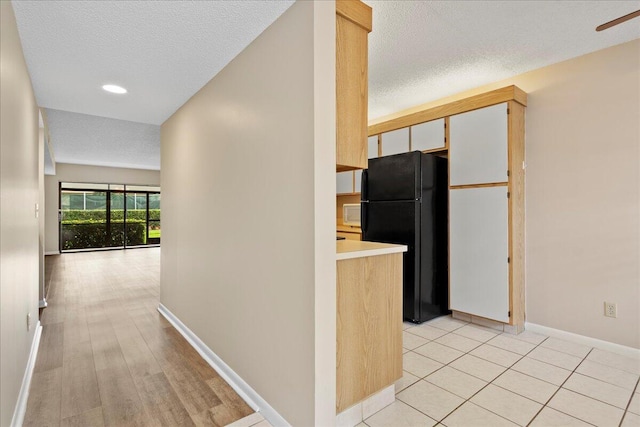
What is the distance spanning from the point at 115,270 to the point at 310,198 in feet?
21.5

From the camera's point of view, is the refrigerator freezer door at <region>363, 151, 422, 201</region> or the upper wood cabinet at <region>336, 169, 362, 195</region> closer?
the refrigerator freezer door at <region>363, 151, 422, 201</region>

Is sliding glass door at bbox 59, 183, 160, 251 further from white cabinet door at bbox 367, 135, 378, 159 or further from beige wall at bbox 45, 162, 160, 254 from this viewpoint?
white cabinet door at bbox 367, 135, 378, 159

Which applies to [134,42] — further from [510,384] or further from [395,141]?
[510,384]

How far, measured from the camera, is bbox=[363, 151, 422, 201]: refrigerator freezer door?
3449 millimetres

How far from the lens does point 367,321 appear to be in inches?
75.5

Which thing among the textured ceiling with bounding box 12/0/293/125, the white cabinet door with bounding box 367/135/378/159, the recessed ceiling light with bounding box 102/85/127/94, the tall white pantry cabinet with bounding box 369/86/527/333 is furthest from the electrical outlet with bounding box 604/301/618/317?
the recessed ceiling light with bounding box 102/85/127/94

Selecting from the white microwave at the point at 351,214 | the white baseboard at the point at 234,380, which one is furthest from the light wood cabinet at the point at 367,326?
the white microwave at the point at 351,214

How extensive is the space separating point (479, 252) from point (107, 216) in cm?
1043

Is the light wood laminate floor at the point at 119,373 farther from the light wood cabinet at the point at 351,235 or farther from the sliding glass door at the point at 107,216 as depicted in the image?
the sliding glass door at the point at 107,216

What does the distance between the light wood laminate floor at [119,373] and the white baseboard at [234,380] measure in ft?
0.14

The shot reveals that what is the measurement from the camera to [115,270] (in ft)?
21.7

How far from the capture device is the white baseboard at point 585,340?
2704 mm

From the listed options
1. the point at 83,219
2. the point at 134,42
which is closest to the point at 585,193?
the point at 134,42

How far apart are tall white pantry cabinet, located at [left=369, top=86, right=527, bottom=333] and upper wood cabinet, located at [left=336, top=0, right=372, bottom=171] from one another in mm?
1982
